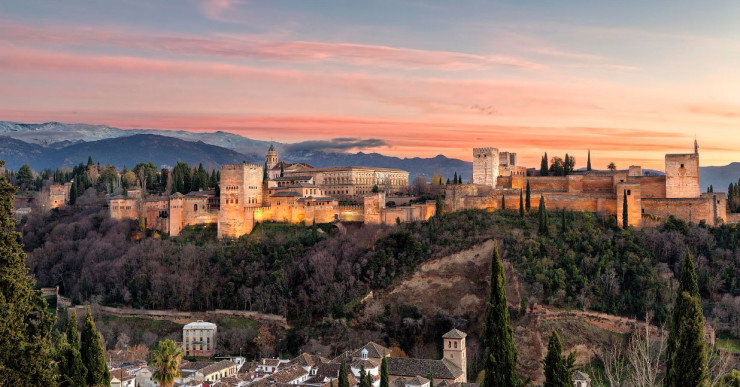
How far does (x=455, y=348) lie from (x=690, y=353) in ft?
72.6

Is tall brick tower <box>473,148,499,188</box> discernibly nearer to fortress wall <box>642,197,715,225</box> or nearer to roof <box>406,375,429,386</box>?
fortress wall <box>642,197,715,225</box>

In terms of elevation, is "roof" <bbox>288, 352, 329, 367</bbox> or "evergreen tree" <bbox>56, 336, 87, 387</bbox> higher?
"evergreen tree" <bbox>56, 336, 87, 387</bbox>

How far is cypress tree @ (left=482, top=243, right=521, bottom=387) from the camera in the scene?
64.4 ft

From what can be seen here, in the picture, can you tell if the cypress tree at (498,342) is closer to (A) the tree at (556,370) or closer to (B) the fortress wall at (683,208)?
(A) the tree at (556,370)

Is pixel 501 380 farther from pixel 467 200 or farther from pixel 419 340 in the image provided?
pixel 467 200

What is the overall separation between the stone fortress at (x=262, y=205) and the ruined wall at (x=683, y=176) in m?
17.5

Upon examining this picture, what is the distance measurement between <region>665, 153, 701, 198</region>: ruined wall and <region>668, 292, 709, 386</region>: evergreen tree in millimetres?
36201

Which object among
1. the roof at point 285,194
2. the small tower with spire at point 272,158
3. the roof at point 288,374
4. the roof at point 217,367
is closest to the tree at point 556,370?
the roof at point 288,374

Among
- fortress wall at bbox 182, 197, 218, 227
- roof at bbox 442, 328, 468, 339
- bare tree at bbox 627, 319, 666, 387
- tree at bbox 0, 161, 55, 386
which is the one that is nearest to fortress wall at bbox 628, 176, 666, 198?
bare tree at bbox 627, 319, 666, 387

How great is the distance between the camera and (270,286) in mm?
50219

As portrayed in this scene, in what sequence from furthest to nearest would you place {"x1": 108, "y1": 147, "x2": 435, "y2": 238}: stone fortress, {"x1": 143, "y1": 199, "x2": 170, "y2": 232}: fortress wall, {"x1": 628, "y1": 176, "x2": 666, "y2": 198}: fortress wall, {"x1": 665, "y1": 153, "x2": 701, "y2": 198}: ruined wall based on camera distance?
1. {"x1": 143, "y1": 199, "x2": 170, "y2": 232}: fortress wall
2. {"x1": 108, "y1": 147, "x2": 435, "y2": 238}: stone fortress
3. {"x1": 628, "y1": 176, "x2": 666, "y2": 198}: fortress wall
4. {"x1": 665, "y1": 153, "x2": 701, "y2": 198}: ruined wall

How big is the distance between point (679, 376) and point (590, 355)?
24604mm

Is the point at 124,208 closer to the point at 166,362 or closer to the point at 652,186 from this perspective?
the point at 166,362

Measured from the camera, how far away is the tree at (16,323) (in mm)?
13898
